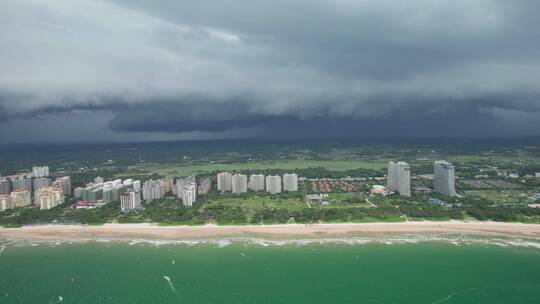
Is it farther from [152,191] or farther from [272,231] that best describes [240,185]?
[272,231]

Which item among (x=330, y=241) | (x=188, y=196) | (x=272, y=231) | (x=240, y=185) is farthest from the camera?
(x=240, y=185)

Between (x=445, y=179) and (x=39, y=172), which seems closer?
(x=445, y=179)

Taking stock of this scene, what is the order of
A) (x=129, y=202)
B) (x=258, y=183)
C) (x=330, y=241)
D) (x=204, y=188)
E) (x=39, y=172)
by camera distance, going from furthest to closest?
(x=39, y=172) → (x=258, y=183) → (x=204, y=188) → (x=129, y=202) → (x=330, y=241)

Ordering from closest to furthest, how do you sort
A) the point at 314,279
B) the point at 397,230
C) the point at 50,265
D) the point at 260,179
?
the point at 314,279 → the point at 50,265 → the point at 397,230 → the point at 260,179

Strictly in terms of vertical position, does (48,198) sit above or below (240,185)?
below

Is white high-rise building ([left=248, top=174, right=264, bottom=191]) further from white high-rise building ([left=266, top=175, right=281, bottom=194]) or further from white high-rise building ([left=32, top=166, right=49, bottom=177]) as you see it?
white high-rise building ([left=32, top=166, right=49, bottom=177])

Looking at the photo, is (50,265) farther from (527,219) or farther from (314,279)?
(527,219)

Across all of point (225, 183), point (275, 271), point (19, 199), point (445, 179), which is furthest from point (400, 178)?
point (19, 199)

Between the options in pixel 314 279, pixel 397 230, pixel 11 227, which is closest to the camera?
pixel 314 279

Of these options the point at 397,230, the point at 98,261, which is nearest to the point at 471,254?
the point at 397,230
